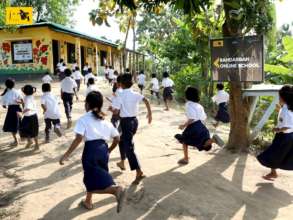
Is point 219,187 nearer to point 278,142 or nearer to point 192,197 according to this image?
point 192,197

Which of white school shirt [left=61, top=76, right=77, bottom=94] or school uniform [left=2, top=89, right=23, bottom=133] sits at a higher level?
white school shirt [left=61, top=76, right=77, bottom=94]

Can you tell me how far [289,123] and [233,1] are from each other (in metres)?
2.13

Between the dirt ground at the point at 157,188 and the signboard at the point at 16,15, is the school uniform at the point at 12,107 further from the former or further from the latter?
the signboard at the point at 16,15

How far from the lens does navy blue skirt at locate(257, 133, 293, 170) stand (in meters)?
6.39

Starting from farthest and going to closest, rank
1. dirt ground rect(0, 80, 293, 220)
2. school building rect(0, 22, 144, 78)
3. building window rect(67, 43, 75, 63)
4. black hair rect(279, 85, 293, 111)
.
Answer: building window rect(67, 43, 75, 63)
school building rect(0, 22, 144, 78)
black hair rect(279, 85, 293, 111)
dirt ground rect(0, 80, 293, 220)

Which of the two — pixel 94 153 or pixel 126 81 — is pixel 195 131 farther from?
pixel 94 153

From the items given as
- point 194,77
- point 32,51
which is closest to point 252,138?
point 194,77

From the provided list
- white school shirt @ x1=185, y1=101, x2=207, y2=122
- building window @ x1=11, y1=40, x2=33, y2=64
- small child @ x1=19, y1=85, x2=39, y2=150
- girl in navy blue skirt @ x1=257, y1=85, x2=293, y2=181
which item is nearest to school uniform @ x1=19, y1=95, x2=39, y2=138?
small child @ x1=19, y1=85, x2=39, y2=150

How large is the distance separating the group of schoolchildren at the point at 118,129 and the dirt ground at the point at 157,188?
29cm

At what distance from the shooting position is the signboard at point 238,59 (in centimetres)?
781

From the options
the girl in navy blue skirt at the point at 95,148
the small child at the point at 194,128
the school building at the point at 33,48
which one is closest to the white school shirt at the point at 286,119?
the small child at the point at 194,128

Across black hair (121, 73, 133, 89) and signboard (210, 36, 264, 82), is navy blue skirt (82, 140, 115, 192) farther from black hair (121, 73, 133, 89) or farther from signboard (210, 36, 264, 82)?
signboard (210, 36, 264, 82)

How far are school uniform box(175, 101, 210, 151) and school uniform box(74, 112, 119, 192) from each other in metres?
2.40

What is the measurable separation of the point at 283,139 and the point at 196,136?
4.57 feet
